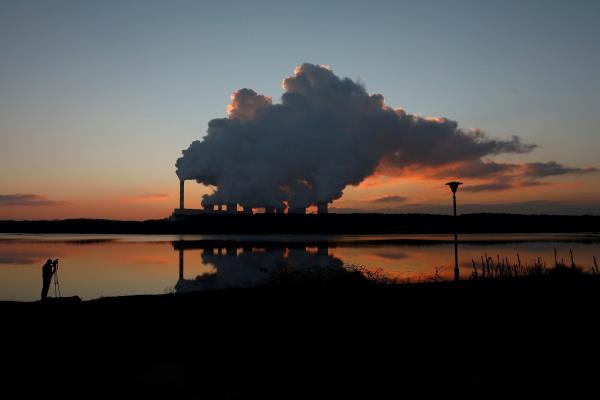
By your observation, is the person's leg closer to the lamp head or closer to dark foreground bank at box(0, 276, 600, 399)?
dark foreground bank at box(0, 276, 600, 399)

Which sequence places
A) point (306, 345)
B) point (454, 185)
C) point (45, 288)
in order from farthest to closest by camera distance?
point (454, 185)
point (45, 288)
point (306, 345)

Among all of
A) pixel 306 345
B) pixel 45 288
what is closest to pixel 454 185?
pixel 306 345

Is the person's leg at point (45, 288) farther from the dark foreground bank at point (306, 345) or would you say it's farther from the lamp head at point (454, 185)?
the lamp head at point (454, 185)

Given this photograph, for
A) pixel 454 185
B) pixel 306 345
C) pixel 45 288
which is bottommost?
pixel 306 345

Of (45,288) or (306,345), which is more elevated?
(45,288)

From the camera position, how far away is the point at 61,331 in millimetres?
11945

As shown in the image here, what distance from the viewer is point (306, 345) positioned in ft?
35.6

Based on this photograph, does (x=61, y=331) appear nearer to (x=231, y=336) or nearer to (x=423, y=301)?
(x=231, y=336)

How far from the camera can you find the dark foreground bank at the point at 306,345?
834 centimetres

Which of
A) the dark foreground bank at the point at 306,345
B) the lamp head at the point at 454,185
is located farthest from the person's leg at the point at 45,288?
the lamp head at the point at 454,185

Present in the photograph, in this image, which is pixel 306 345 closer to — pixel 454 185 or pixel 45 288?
pixel 45 288

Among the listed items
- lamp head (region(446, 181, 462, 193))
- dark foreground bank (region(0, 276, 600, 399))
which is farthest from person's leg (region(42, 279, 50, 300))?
lamp head (region(446, 181, 462, 193))

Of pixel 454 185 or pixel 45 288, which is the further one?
pixel 454 185

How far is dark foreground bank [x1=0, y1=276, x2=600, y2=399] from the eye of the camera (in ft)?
27.4
